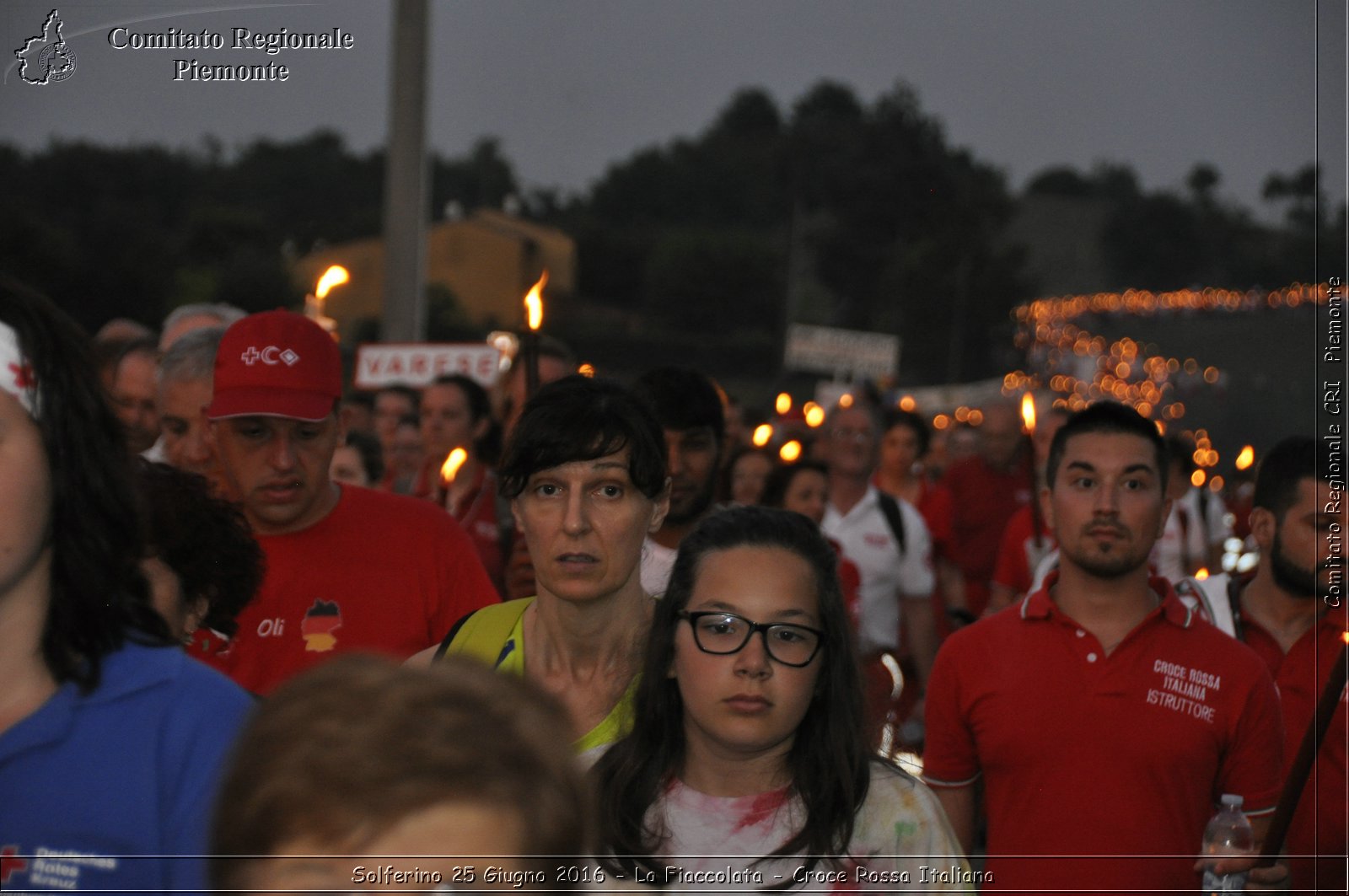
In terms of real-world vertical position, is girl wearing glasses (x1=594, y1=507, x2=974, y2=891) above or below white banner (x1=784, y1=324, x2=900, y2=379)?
below

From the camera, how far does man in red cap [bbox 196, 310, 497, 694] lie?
12.6 ft

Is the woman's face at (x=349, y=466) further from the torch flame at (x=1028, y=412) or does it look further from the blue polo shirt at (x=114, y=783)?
the blue polo shirt at (x=114, y=783)

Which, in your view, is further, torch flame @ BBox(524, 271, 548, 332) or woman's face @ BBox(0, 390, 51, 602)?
torch flame @ BBox(524, 271, 548, 332)

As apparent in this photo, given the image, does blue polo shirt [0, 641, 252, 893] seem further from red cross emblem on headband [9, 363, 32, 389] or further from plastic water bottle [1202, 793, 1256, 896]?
plastic water bottle [1202, 793, 1256, 896]

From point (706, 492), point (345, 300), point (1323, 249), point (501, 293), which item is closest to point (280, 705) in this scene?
point (706, 492)

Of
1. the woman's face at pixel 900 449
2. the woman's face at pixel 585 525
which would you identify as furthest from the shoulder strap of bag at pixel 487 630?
the woman's face at pixel 900 449

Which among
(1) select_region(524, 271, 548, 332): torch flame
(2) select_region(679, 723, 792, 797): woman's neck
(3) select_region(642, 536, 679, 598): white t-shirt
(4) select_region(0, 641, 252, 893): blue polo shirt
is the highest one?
(1) select_region(524, 271, 548, 332): torch flame

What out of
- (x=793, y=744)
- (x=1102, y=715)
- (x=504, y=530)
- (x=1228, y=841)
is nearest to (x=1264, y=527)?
(x=1102, y=715)

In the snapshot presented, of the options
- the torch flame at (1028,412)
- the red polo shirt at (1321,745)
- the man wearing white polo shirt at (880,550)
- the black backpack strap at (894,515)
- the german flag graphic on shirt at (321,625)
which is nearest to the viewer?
the german flag graphic on shirt at (321,625)

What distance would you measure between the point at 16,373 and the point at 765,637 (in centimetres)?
153

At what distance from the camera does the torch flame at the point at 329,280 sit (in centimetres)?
520

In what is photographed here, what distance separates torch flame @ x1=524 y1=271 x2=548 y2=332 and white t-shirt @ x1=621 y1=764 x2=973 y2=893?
2031 millimetres

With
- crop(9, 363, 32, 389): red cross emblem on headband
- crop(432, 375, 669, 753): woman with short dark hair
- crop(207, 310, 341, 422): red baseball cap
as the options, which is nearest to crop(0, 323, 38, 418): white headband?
crop(9, 363, 32, 389): red cross emblem on headband

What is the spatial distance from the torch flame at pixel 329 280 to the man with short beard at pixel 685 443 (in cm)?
122
